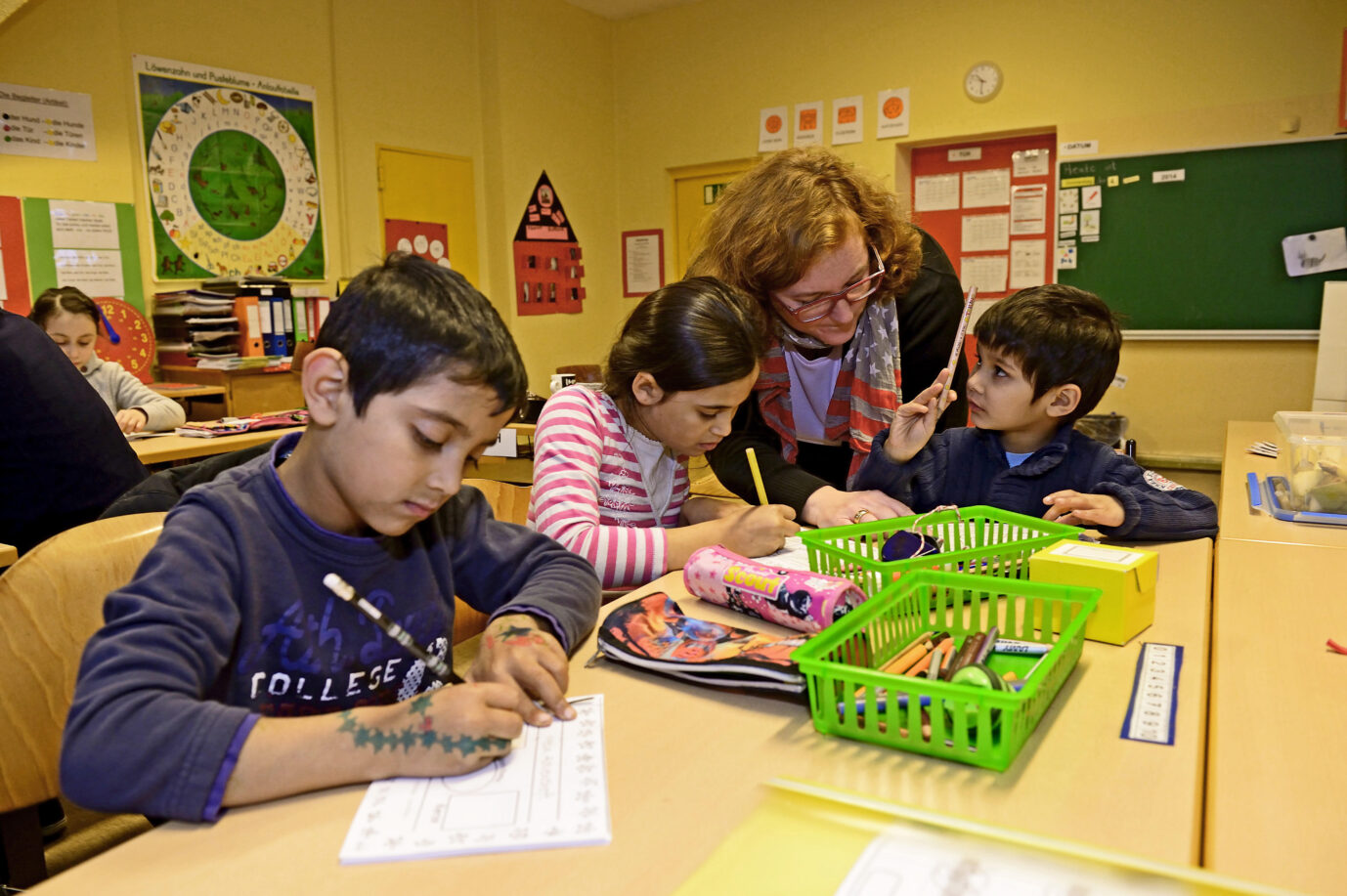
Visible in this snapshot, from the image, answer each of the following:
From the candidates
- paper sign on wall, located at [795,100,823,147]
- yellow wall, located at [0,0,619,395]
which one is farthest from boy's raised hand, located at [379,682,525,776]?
paper sign on wall, located at [795,100,823,147]

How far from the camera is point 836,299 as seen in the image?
66.9 inches

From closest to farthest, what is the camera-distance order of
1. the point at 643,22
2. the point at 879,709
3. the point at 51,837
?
1. the point at 879,709
2. the point at 51,837
3. the point at 643,22

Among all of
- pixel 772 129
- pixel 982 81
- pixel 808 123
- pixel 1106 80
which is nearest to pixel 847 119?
pixel 808 123

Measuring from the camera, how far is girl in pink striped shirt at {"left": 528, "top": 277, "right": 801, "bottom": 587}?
137cm

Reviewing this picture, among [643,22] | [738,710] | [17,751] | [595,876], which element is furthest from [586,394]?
[643,22]

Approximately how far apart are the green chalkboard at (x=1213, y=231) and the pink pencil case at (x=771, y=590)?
12.1 ft

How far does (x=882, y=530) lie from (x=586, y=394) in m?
0.54

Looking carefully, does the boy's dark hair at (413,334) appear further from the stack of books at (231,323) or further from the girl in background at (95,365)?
the stack of books at (231,323)

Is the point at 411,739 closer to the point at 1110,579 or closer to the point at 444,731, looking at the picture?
the point at 444,731

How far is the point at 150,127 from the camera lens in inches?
157

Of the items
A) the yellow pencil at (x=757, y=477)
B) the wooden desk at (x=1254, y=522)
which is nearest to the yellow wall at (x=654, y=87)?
the wooden desk at (x=1254, y=522)

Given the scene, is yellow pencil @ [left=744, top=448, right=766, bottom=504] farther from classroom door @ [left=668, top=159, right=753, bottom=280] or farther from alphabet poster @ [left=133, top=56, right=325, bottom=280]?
classroom door @ [left=668, top=159, right=753, bottom=280]

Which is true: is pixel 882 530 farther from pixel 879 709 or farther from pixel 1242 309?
pixel 1242 309

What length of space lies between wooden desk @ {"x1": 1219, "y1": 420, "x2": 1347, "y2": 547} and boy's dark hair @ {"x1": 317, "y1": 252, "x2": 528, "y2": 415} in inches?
46.9
